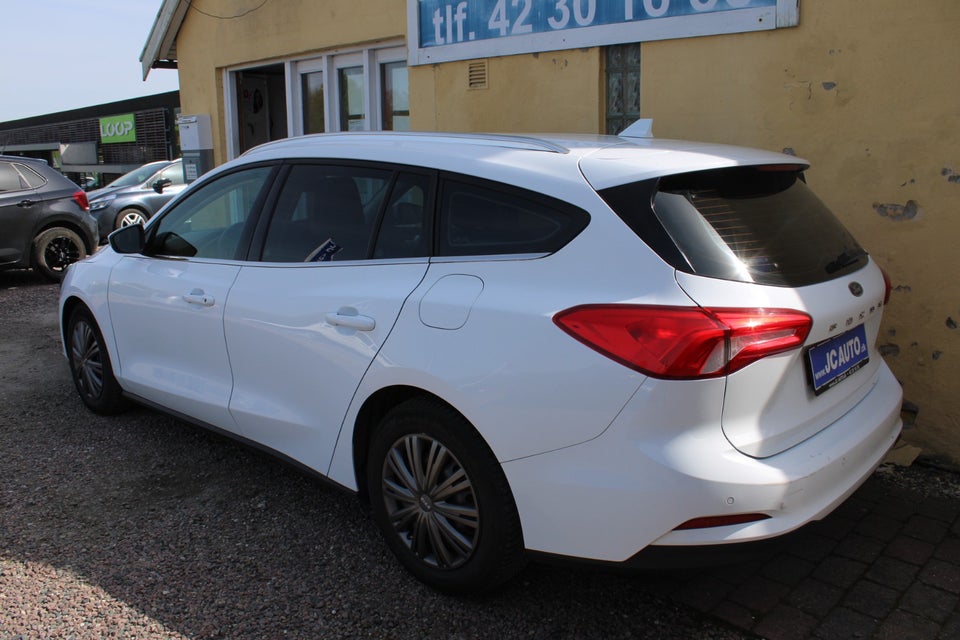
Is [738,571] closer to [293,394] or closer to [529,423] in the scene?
[529,423]

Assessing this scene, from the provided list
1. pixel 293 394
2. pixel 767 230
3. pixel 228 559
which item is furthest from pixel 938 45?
pixel 228 559

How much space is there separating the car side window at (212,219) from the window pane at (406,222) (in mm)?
916

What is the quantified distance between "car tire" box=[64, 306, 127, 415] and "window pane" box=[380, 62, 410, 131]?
357 centimetres

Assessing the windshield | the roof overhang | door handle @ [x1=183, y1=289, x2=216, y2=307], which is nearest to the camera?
door handle @ [x1=183, y1=289, x2=216, y2=307]

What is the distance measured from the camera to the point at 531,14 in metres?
5.85

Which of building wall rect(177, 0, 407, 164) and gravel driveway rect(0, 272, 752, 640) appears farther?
building wall rect(177, 0, 407, 164)

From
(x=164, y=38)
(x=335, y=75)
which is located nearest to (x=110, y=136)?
(x=164, y=38)

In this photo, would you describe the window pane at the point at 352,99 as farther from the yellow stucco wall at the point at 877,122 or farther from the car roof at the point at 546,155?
the car roof at the point at 546,155

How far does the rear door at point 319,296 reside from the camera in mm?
3137

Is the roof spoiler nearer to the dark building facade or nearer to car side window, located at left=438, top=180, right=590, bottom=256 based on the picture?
car side window, located at left=438, top=180, right=590, bottom=256

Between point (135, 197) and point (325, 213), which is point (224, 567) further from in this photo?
point (135, 197)

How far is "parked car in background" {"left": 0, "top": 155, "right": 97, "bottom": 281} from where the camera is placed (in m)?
10.0

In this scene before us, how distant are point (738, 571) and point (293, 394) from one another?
6.32 feet

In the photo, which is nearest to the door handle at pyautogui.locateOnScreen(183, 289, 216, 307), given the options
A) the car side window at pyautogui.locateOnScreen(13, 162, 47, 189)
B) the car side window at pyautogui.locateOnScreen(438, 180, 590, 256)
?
the car side window at pyautogui.locateOnScreen(438, 180, 590, 256)
